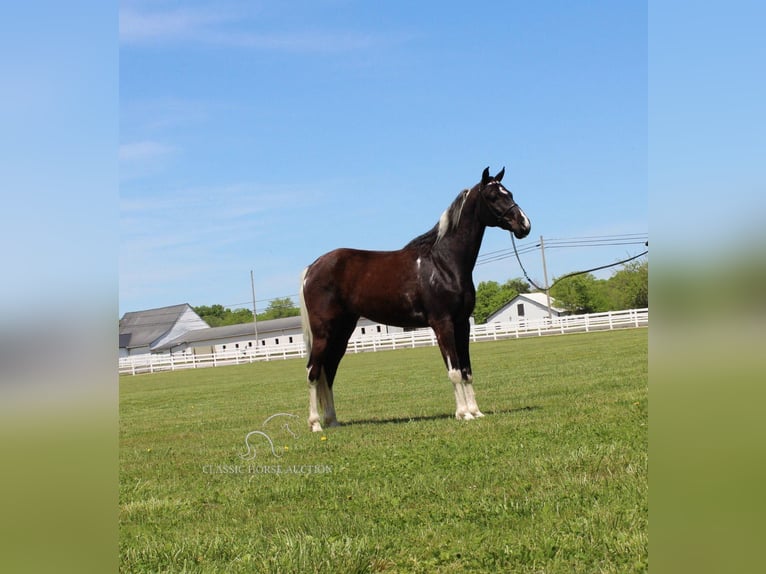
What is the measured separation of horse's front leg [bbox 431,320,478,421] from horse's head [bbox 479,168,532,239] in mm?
1504

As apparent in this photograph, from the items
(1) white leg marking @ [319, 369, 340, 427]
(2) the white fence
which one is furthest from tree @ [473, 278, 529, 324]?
(1) white leg marking @ [319, 369, 340, 427]

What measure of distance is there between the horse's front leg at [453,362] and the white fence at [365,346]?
0.67 metres

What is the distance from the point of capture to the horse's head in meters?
6.04

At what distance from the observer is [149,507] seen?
5273 mm

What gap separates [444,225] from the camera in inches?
272

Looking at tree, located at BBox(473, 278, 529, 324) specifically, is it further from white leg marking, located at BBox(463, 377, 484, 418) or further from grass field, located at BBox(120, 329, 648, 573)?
grass field, located at BBox(120, 329, 648, 573)

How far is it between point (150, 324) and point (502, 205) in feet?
9.53

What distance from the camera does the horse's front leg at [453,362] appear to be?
763 cm

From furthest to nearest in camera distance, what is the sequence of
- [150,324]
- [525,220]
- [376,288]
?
[376,288], [525,220], [150,324]

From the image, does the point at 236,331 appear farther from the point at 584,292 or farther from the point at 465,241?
the point at 584,292

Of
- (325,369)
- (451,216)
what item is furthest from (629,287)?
(325,369)

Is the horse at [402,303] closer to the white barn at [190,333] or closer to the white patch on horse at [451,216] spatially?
the white patch on horse at [451,216]
